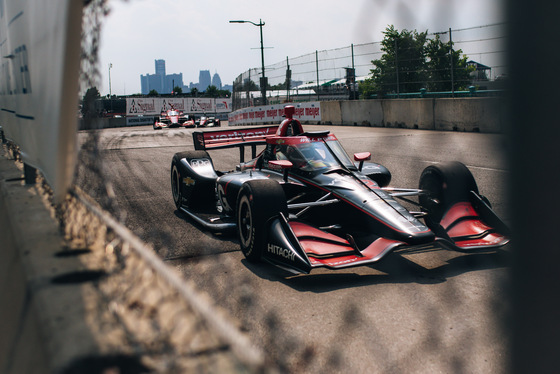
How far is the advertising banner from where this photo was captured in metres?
0.95

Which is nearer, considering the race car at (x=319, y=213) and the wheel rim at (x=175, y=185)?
the race car at (x=319, y=213)

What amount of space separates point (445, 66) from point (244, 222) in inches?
140

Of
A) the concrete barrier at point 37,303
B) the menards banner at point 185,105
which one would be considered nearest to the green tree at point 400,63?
the concrete barrier at point 37,303

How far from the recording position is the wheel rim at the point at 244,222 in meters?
3.98

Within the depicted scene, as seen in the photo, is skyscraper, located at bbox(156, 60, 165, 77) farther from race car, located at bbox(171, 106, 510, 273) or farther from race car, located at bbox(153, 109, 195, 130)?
race car, located at bbox(153, 109, 195, 130)

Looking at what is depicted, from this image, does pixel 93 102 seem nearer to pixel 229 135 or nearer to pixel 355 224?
pixel 355 224

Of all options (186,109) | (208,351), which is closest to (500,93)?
(208,351)

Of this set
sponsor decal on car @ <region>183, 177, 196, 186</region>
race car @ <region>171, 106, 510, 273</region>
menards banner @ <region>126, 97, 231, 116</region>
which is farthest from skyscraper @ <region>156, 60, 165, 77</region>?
menards banner @ <region>126, 97, 231, 116</region>

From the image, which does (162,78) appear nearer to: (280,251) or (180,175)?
(280,251)

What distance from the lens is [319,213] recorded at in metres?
4.35

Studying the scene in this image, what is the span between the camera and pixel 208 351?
2.15 ft

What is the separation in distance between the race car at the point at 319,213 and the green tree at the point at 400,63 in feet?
6.16

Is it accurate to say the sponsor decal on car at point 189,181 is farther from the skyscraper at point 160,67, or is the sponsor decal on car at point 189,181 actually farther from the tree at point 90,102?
the skyscraper at point 160,67

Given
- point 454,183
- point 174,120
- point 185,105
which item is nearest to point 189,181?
point 454,183
